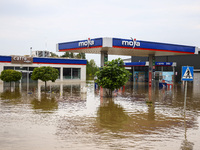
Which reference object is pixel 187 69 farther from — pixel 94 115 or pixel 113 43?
pixel 113 43

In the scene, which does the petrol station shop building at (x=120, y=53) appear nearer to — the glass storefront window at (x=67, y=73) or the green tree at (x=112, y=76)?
the glass storefront window at (x=67, y=73)

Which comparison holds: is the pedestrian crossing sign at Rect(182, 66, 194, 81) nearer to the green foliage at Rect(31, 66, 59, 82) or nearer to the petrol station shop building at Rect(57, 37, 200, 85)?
the petrol station shop building at Rect(57, 37, 200, 85)

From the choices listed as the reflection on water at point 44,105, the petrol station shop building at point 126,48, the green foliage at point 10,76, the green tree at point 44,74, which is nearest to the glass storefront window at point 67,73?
the petrol station shop building at point 126,48

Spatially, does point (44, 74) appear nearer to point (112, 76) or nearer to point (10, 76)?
point (10, 76)

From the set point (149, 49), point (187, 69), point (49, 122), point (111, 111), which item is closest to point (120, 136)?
point (49, 122)

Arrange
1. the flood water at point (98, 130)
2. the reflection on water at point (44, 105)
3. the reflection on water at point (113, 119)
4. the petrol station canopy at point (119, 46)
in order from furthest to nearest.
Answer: the petrol station canopy at point (119, 46), the reflection on water at point (44, 105), the reflection on water at point (113, 119), the flood water at point (98, 130)

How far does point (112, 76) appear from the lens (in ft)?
78.1

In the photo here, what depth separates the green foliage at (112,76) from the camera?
2352 cm

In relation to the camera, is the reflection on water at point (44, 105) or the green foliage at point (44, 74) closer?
the reflection on water at point (44, 105)

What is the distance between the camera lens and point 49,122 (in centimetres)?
1249

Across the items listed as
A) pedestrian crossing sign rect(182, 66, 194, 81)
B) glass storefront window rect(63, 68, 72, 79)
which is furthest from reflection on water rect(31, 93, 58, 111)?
glass storefront window rect(63, 68, 72, 79)

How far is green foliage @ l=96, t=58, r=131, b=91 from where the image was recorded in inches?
926

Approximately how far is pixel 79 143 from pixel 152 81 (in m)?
35.5

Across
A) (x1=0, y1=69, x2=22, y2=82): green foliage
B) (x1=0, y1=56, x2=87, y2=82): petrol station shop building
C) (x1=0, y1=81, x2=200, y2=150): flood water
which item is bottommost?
(x1=0, y1=81, x2=200, y2=150): flood water
